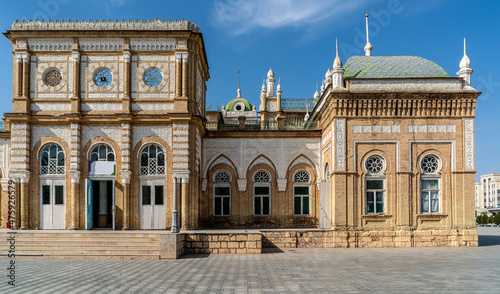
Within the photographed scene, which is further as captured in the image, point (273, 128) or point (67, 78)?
point (273, 128)

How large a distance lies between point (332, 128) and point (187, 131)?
7.04 m

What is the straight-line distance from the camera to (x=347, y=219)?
65.1 feet

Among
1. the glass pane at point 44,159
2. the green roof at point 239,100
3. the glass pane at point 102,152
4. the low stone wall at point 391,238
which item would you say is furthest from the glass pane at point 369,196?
the green roof at point 239,100

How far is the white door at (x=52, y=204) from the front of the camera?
20.4 meters

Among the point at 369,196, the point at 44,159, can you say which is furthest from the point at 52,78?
the point at 369,196

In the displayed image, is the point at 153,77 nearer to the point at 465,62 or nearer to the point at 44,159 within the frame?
the point at 44,159

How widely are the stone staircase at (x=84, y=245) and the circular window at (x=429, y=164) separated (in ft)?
42.0

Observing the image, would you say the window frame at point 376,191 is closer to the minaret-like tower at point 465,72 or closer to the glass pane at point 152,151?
the minaret-like tower at point 465,72

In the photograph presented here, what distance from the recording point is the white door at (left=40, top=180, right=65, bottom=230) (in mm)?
20375

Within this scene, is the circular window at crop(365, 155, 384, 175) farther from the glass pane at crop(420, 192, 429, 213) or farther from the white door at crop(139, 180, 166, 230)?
the white door at crop(139, 180, 166, 230)

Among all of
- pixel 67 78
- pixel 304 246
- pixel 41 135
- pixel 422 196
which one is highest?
pixel 67 78

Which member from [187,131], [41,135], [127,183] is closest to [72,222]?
[127,183]

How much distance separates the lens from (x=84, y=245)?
16594mm

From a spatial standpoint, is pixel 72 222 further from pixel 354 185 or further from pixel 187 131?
pixel 354 185
